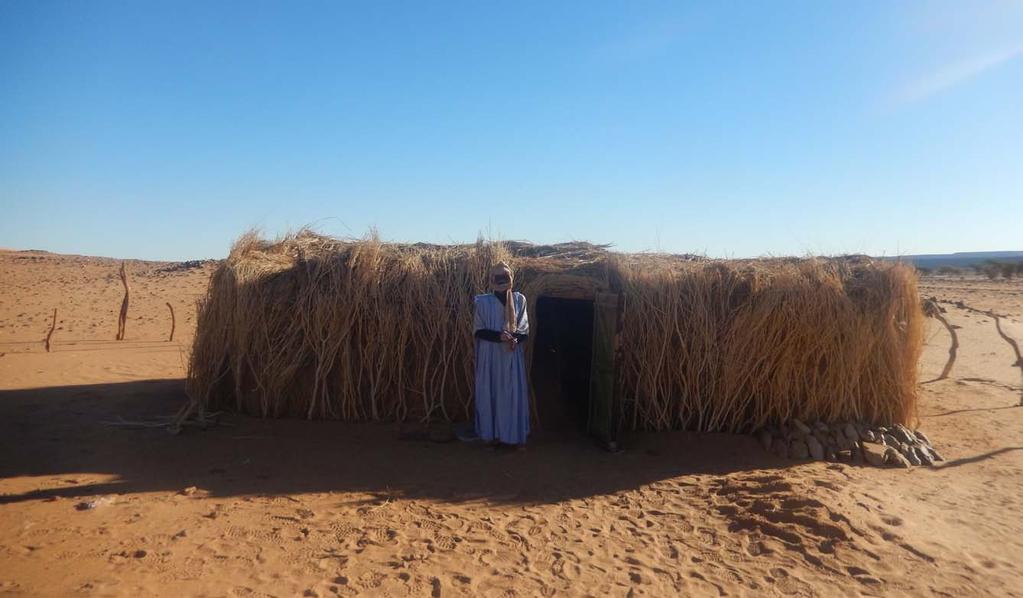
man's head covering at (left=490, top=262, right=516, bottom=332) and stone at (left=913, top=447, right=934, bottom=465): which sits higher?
man's head covering at (left=490, top=262, right=516, bottom=332)

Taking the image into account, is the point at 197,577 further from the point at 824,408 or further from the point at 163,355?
the point at 163,355

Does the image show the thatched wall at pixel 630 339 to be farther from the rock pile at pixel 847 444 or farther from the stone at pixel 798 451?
the stone at pixel 798 451

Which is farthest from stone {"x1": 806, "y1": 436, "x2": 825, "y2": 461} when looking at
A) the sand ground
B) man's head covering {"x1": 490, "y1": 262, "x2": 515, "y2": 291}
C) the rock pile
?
man's head covering {"x1": 490, "y1": 262, "x2": 515, "y2": 291}

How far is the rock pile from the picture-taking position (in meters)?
6.31

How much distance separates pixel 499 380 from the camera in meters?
6.09

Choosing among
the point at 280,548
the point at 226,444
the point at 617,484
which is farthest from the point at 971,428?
the point at 226,444

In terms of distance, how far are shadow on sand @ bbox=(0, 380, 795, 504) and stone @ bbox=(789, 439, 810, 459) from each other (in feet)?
0.66

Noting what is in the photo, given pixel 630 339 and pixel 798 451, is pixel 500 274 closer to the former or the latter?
pixel 630 339

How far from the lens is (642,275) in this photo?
6867 mm

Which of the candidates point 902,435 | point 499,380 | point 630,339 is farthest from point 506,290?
point 902,435

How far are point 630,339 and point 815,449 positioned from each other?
6.76 ft

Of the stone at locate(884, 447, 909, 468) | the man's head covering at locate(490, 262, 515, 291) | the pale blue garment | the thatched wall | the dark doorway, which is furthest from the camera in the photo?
the dark doorway

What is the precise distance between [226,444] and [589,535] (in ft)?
12.0

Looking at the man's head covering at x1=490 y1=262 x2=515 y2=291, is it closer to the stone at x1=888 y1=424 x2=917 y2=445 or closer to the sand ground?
the sand ground
